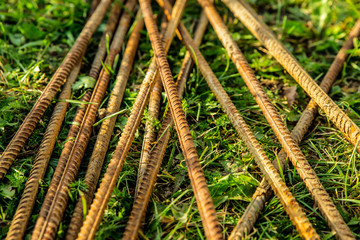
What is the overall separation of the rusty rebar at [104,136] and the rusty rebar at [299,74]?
1086 mm

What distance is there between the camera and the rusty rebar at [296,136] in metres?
1.94

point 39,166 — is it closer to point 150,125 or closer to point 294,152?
point 150,125

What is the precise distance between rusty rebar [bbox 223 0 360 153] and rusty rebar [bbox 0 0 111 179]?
1.44 m

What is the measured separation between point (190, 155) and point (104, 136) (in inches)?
27.6

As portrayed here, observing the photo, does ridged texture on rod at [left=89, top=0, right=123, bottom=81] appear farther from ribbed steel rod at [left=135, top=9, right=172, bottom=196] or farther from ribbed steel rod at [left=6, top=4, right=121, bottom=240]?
ribbed steel rod at [left=135, top=9, right=172, bottom=196]

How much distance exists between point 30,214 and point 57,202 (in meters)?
0.19

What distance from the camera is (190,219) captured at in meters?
2.01

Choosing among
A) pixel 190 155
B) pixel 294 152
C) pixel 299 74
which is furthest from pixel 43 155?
pixel 299 74

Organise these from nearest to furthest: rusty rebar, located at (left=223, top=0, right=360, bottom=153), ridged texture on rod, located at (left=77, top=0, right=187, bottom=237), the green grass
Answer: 1. ridged texture on rod, located at (left=77, top=0, right=187, bottom=237)
2. the green grass
3. rusty rebar, located at (left=223, top=0, right=360, bottom=153)

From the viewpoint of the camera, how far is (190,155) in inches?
79.9

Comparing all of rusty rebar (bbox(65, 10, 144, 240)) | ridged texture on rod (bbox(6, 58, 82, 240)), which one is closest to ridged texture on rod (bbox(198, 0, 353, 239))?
rusty rebar (bbox(65, 10, 144, 240))

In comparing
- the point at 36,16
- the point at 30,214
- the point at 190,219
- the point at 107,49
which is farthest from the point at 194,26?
the point at 30,214

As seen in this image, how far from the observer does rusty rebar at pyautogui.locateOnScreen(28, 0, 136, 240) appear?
1799 mm

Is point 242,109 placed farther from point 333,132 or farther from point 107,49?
point 107,49
